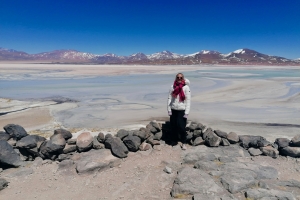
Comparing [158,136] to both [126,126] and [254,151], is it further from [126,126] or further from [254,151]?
[126,126]

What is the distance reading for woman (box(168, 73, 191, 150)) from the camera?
21.0ft

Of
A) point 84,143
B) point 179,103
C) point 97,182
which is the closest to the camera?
point 97,182

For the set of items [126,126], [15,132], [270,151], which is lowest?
[126,126]

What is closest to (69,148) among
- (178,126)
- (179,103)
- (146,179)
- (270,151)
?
(146,179)

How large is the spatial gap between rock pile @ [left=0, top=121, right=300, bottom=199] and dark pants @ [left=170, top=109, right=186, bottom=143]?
0.23 m

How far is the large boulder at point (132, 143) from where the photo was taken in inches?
252

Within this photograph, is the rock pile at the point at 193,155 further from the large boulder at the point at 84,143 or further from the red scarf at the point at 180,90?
the red scarf at the point at 180,90

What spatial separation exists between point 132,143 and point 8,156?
2937 mm

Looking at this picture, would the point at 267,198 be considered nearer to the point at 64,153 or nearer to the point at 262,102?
the point at 64,153

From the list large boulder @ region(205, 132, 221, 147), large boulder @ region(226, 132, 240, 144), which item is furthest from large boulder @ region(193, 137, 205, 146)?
large boulder @ region(226, 132, 240, 144)

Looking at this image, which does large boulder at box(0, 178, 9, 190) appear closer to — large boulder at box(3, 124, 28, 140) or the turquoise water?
large boulder at box(3, 124, 28, 140)

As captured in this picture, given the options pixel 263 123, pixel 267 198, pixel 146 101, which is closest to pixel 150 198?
pixel 267 198

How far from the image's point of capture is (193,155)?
611 centimetres

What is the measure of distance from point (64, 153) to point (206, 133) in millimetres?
3865
